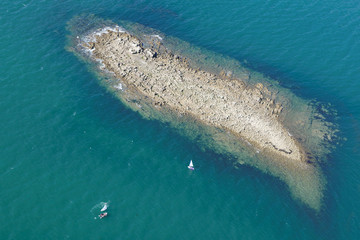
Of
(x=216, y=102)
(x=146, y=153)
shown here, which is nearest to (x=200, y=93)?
(x=216, y=102)

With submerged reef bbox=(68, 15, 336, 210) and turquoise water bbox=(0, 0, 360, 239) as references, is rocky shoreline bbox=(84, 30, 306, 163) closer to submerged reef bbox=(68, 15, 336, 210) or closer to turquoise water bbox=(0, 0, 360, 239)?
submerged reef bbox=(68, 15, 336, 210)

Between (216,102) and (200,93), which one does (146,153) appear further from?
(216,102)

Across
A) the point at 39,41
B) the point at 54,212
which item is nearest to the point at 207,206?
the point at 54,212

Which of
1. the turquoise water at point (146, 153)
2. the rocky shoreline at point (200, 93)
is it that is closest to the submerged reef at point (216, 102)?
the rocky shoreline at point (200, 93)

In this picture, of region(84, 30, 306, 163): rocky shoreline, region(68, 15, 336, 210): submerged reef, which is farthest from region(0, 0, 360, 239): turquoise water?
region(84, 30, 306, 163): rocky shoreline

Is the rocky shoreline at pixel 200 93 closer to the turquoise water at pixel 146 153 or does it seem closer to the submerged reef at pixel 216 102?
the submerged reef at pixel 216 102

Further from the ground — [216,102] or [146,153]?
[216,102]
